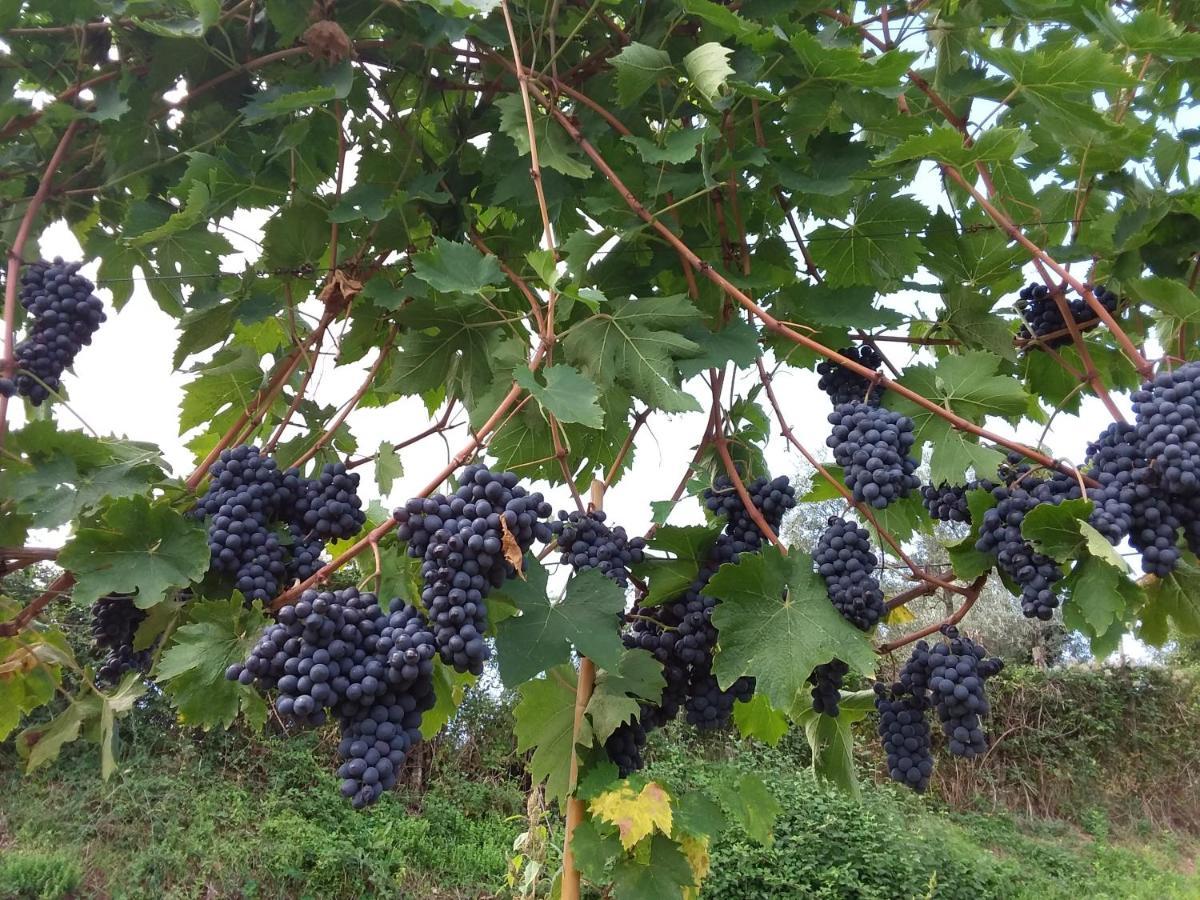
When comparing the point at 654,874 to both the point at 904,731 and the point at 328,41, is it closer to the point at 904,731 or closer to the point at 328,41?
the point at 904,731

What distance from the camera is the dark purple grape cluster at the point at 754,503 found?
128 cm

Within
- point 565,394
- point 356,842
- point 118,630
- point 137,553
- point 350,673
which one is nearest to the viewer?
point 350,673

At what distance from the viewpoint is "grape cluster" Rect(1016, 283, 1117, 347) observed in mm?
1368

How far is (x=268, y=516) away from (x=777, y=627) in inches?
28.4

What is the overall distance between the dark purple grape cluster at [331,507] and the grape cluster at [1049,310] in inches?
44.9

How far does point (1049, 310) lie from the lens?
1409 mm

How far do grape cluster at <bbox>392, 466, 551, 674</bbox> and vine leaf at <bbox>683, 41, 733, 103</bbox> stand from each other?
675mm

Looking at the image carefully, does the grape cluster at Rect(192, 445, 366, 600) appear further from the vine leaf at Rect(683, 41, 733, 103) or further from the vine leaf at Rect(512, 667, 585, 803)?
the vine leaf at Rect(683, 41, 733, 103)

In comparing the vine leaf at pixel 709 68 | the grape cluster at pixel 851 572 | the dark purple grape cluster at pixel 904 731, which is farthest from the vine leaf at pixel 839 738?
the vine leaf at pixel 709 68

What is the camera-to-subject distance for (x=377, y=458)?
1.34 meters

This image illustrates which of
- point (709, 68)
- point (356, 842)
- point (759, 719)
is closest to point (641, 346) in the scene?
point (709, 68)

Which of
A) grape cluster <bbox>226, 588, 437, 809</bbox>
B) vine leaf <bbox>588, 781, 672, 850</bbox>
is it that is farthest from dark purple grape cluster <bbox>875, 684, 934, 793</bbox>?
grape cluster <bbox>226, 588, 437, 809</bbox>

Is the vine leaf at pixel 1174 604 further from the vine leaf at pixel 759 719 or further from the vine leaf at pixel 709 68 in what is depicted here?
the vine leaf at pixel 709 68

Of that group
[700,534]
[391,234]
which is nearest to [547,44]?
[391,234]
